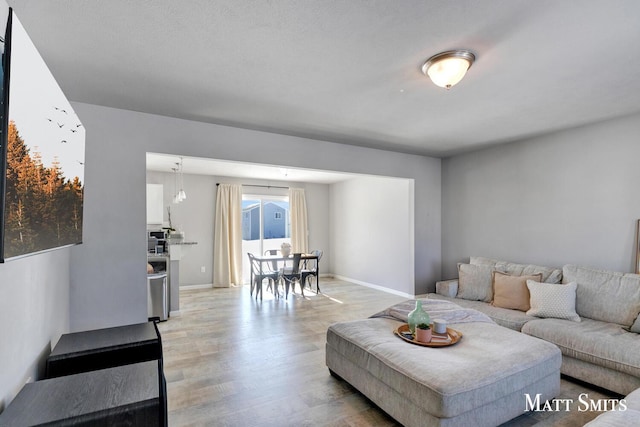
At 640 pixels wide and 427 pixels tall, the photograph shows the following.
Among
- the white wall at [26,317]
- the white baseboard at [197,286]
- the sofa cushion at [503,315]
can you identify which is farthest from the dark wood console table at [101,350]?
the white baseboard at [197,286]

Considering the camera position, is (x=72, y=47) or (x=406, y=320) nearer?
(x=72, y=47)

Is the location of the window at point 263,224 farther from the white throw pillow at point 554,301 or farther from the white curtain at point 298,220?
the white throw pillow at point 554,301

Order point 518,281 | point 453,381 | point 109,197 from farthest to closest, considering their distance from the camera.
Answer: point 518,281, point 109,197, point 453,381

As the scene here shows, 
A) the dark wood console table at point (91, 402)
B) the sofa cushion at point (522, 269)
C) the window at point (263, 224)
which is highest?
the window at point (263, 224)

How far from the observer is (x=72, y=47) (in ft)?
6.89

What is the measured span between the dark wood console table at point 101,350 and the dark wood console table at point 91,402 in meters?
0.36

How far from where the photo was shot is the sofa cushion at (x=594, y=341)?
2.39m

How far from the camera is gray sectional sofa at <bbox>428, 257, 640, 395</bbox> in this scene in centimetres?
245

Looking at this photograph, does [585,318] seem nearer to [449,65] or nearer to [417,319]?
[417,319]

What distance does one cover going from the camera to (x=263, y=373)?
2910mm

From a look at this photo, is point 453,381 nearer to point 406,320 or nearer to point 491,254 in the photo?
point 406,320

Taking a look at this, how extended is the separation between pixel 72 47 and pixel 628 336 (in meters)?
4.80

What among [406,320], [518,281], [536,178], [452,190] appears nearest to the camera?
[406,320]

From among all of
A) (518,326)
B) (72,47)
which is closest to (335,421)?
(518,326)
